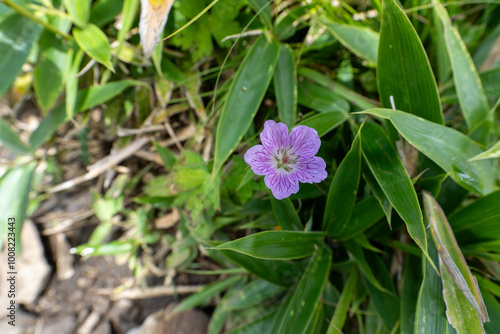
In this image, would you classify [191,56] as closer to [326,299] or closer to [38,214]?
[326,299]

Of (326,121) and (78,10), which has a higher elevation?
(78,10)

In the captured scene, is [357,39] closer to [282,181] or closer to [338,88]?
[338,88]

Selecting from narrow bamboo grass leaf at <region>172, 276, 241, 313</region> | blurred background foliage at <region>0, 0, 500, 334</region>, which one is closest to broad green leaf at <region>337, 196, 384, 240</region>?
blurred background foliage at <region>0, 0, 500, 334</region>

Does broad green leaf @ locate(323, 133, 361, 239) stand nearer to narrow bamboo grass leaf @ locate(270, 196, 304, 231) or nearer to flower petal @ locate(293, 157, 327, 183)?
narrow bamboo grass leaf @ locate(270, 196, 304, 231)

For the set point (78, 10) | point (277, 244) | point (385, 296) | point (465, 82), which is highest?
point (78, 10)

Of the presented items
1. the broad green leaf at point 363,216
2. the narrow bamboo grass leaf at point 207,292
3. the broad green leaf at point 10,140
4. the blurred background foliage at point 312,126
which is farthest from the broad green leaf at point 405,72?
the broad green leaf at point 10,140

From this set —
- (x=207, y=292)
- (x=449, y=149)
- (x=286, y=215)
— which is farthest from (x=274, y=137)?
(x=207, y=292)

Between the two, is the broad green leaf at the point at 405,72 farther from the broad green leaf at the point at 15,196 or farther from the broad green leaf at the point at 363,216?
the broad green leaf at the point at 15,196
